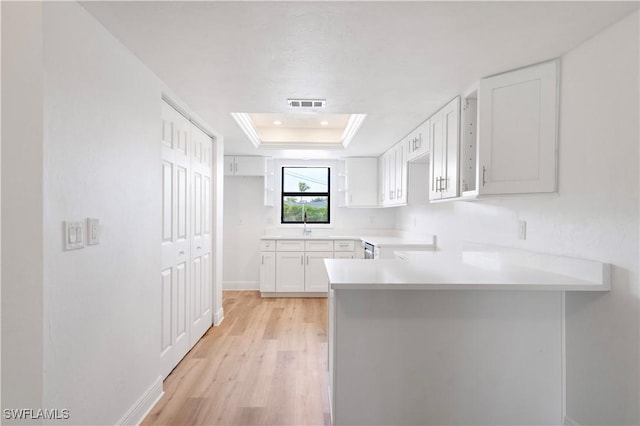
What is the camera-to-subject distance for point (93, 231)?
1.63 m

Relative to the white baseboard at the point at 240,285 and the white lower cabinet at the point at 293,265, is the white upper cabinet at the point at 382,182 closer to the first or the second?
the white lower cabinet at the point at 293,265

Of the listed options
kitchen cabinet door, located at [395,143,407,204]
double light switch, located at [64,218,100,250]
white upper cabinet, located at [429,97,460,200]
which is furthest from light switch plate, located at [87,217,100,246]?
kitchen cabinet door, located at [395,143,407,204]

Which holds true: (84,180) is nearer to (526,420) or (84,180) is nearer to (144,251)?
(144,251)

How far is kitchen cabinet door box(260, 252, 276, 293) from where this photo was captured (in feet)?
16.7

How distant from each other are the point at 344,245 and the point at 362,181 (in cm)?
102

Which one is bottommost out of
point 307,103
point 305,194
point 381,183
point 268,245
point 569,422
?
point 569,422

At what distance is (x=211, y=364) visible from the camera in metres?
2.91

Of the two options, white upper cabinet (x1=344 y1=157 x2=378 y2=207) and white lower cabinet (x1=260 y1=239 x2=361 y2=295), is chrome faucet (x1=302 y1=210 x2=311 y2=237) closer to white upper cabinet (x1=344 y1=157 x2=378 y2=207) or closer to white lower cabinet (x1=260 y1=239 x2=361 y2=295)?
white lower cabinet (x1=260 y1=239 x2=361 y2=295)

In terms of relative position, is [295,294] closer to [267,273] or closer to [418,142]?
[267,273]

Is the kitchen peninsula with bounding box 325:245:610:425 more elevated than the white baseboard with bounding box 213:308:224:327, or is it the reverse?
the kitchen peninsula with bounding box 325:245:610:425

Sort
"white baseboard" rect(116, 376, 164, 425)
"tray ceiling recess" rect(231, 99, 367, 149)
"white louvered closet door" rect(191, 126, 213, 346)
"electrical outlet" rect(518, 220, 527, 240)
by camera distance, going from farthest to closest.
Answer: "tray ceiling recess" rect(231, 99, 367, 149), "white louvered closet door" rect(191, 126, 213, 346), "electrical outlet" rect(518, 220, 527, 240), "white baseboard" rect(116, 376, 164, 425)

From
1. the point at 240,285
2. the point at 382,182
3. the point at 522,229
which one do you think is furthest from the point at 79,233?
the point at 240,285

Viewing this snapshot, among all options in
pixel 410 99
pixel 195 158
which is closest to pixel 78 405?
pixel 195 158

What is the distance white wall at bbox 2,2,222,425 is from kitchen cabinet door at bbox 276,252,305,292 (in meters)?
2.99
